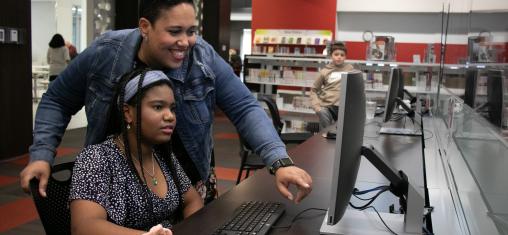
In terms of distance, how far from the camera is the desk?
1.58 m

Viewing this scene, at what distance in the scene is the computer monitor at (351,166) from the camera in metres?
1.18

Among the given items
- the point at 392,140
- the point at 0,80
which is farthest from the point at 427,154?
the point at 0,80

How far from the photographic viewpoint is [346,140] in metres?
1.21

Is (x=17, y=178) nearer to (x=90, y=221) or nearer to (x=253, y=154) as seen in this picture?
(x=253, y=154)

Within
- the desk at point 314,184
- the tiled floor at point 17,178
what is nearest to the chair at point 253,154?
the desk at point 314,184

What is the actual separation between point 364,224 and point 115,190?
78 centimetres

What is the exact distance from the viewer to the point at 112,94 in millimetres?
1826

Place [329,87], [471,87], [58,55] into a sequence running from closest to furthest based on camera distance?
[471,87]
[329,87]
[58,55]

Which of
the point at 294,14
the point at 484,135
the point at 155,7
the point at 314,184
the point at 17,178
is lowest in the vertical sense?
the point at 17,178

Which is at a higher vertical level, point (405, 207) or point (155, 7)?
point (155, 7)

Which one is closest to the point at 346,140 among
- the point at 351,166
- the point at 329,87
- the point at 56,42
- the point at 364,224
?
the point at 351,166

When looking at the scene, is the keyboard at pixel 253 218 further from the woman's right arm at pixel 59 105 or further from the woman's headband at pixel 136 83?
the woman's right arm at pixel 59 105

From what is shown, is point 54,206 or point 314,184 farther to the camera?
point 314,184

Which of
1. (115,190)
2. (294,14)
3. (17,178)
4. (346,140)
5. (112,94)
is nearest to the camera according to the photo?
(346,140)
